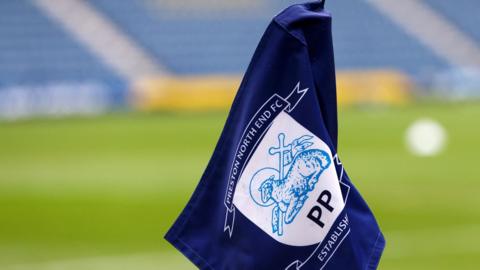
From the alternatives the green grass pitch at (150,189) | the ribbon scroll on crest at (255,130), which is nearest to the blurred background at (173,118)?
the green grass pitch at (150,189)

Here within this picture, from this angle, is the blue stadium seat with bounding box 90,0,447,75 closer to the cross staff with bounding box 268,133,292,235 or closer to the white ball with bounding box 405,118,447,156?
the white ball with bounding box 405,118,447,156

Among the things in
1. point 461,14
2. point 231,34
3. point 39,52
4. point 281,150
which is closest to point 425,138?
point 39,52

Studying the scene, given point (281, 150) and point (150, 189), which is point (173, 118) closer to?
point (150, 189)

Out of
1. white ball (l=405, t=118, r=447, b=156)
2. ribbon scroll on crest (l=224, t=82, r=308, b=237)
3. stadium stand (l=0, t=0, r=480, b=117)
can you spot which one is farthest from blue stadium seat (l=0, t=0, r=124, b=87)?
ribbon scroll on crest (l=224, t=82, r=308, b=237)

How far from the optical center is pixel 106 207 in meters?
11.3

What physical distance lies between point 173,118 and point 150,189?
1208 cm

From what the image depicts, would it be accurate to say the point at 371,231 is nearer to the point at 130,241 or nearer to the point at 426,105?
the point at 130,241

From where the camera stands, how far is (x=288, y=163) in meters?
3.16

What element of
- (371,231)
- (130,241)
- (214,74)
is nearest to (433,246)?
(130,241)

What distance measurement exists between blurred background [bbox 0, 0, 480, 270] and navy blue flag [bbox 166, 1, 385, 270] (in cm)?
484

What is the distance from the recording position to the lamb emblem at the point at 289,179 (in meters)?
3.13

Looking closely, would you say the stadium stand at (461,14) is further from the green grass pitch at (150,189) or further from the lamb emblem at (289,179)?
the lamb emblem at (289,179)

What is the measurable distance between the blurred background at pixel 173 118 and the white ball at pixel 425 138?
3.0 inches

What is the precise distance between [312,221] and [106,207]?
Answer: 27.3 feet
